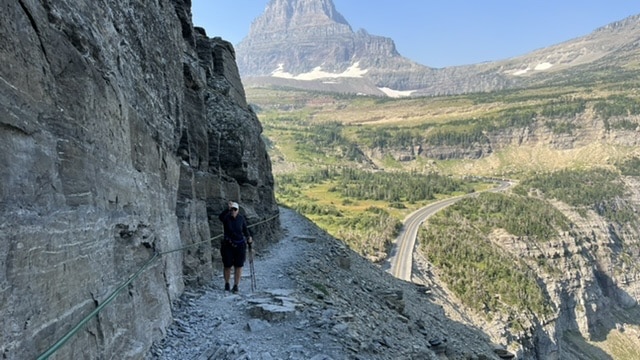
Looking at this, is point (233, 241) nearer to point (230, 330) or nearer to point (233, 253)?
point (233, 253)

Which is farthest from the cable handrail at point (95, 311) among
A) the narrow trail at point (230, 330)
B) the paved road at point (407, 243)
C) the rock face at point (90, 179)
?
the paved road at point (407, 243)

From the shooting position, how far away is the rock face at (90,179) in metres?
5.64

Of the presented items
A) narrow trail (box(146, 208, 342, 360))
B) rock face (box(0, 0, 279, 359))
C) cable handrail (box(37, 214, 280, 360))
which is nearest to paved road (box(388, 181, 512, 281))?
narrow trail (box(146, 208, 342, 360))

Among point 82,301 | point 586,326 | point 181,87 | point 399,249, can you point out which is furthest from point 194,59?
point 586,326

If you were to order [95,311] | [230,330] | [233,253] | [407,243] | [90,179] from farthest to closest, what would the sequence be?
[407,243], [233,253], [230,330], [90,179], [95,311]

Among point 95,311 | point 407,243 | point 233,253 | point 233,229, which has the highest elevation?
point 95,311

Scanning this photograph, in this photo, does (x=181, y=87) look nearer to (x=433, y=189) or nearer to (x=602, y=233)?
(x=602, y=233)

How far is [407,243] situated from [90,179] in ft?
209

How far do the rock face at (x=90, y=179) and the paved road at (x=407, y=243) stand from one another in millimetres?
42744

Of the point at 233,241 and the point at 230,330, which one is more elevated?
the point at 233,241

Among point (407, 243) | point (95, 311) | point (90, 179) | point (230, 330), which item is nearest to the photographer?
point (95, 311)

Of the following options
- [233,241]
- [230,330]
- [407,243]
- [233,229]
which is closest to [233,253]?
[233,241]

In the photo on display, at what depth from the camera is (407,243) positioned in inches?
2692

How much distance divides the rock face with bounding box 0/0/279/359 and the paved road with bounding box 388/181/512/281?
140 feet
